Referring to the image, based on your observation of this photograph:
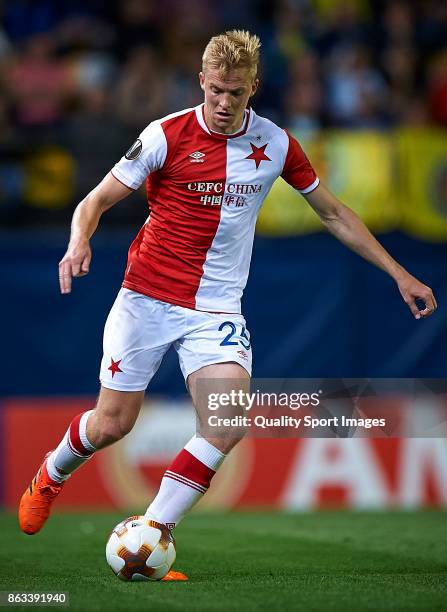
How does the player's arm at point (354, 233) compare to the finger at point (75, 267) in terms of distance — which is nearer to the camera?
the finger at point (75, 267)

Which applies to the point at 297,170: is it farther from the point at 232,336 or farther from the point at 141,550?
the point at 141,550

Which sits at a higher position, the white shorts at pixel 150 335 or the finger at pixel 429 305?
the finger at pixel 429 305

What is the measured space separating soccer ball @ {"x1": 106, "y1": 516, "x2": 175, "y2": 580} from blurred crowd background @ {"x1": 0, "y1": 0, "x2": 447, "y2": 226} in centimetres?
569

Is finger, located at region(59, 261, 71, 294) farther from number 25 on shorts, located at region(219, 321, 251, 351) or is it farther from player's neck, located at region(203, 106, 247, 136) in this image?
player's neck, located at region(203, 106, 247, 136)

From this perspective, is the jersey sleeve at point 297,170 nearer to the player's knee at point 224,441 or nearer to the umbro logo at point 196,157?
the umbro logo at point 196,157

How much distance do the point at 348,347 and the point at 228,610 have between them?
6583mm

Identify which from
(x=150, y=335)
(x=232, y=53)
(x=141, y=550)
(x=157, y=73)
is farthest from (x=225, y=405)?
(x=157, y=73)

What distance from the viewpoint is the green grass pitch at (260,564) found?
495 centimetres

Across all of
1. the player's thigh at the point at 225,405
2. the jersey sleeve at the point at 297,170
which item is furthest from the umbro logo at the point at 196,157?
the player's thigh at the point at 225,405

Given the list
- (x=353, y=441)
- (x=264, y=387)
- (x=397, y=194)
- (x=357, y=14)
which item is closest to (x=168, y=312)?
(x=264, y=387)

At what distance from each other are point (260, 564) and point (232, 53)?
8.92ft

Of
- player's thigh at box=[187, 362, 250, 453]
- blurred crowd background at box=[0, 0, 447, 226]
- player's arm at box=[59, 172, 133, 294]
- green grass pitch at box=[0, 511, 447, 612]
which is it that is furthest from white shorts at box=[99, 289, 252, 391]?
blurred crowd background at box=[0, 0, 447, 226]

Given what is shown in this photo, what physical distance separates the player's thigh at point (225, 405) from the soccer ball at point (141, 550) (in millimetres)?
500

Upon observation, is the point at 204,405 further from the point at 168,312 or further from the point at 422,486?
the point at 422,486
